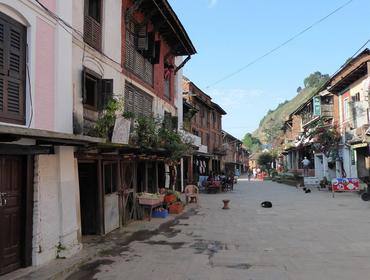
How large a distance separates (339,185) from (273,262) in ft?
61.1

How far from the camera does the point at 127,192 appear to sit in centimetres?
1502

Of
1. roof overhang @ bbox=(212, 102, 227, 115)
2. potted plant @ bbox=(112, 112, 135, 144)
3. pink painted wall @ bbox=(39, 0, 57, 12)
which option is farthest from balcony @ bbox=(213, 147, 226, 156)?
pink painted wall @ bbox=(39, 0, 57, 12)

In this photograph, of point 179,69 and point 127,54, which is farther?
point 179,69

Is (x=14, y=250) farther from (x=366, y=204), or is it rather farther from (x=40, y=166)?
(x=366, y=204)

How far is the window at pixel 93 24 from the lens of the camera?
1182 centimetres

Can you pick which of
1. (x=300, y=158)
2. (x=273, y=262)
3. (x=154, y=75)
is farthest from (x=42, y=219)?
(x=300, y=158)

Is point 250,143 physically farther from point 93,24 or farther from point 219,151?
point 93,24

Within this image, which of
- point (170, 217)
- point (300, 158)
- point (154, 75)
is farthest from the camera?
point (300, 158)

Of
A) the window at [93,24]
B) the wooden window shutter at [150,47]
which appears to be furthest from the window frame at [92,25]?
the wooden window shutter at [150,47]

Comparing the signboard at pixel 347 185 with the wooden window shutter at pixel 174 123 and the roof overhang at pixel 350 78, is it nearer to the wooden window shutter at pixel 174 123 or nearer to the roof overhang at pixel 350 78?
the roof overhang at pixel 350 78

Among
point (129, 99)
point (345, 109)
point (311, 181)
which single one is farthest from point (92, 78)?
point (311, 181)

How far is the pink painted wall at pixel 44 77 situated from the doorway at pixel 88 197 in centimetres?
352

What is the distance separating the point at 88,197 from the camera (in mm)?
12406

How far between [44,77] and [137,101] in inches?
307
